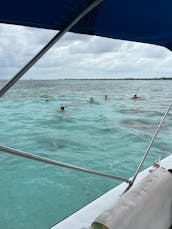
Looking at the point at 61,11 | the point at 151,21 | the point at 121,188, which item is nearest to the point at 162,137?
the point at 121,188

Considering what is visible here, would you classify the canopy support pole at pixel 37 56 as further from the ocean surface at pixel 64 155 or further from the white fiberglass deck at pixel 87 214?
the white fiberglass deck at pixel 87 214

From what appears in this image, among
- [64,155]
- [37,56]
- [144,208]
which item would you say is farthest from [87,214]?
[64,155]

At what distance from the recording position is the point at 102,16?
119 cm

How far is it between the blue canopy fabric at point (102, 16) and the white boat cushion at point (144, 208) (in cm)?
81

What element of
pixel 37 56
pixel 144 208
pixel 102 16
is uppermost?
pixel 102 16

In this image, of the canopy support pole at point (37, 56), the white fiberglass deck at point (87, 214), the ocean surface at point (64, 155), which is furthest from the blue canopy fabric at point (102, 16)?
the white fiberglass deck at point (87, 214)

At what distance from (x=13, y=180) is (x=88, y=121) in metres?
5.96

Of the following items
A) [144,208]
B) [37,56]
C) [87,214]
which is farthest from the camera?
[87,214]

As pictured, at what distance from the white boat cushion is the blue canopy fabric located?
0.81 m

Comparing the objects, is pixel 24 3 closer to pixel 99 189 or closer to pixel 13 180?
pixel 99 189

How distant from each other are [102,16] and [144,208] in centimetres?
93

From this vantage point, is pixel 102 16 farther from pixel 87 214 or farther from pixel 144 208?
pixel 87 214

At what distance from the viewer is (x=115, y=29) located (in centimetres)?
140

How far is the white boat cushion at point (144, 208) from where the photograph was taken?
3.24 ft
